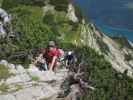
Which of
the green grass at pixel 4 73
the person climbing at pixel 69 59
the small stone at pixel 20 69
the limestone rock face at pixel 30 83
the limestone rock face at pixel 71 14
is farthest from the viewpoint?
the limestone rock face at pixel 71 14

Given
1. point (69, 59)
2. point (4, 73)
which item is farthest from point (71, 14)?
point (4, 73)

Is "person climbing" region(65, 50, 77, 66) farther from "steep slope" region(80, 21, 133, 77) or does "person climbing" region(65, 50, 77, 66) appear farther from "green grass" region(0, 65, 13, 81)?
"steep slope" region(80, 21, 133, 77)

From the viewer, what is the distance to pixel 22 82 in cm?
2603

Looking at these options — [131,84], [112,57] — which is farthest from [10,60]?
[112,57]

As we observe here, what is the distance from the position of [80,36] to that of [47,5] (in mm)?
5011

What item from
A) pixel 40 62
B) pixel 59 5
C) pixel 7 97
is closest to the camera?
pixel 7 97

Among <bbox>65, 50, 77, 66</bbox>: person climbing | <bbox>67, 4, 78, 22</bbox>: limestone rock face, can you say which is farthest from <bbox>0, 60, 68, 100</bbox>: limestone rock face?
<bbox>67, 4, 78, 22</bbox>: limestone rock face

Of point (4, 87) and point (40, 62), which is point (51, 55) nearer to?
point (40, 62)

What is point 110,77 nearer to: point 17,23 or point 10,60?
point 17,23

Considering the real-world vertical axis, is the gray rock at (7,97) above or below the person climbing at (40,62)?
below

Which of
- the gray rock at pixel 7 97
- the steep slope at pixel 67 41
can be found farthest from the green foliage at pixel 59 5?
the gray rock at pixel 7 97

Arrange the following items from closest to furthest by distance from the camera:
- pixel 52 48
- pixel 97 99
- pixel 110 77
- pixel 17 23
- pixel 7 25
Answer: pixel 52 48 < pixel 97 99 < pixel 7 25 < pixel 17 23 < pixel 110 77

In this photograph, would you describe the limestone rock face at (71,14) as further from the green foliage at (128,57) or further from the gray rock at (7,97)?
the gray rock at (7,97)

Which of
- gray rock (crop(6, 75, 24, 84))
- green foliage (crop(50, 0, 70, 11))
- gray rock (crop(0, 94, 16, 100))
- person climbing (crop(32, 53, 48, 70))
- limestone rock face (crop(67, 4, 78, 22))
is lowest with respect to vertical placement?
gray rock (crop(0, 94, 16, 100))
